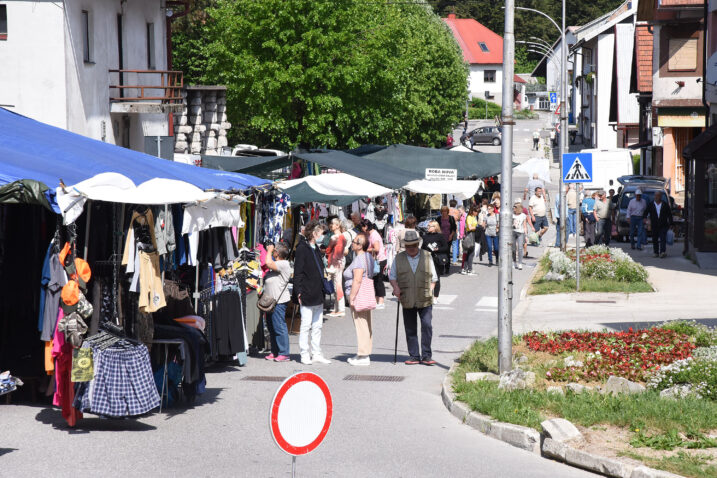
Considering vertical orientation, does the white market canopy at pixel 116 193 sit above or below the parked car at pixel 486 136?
below

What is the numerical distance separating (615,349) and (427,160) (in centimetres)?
1793

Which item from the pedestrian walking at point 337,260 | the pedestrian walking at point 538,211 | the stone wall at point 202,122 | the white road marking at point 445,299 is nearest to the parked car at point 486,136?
the stone wall at point 202,122

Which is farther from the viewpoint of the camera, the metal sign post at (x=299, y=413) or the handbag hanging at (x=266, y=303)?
the handbag hanging at (x=266, y=303)

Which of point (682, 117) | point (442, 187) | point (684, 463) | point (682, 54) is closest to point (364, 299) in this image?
point (684, 463)

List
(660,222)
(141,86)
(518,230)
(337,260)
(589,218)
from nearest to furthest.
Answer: (337,260) < (518,230) < (660,222) < (141,86) < (589,218)

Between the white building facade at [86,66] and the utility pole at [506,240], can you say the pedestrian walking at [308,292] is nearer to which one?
the utility pole at [506,240]

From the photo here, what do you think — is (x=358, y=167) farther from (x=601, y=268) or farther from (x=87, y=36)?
(x=87, y=36)

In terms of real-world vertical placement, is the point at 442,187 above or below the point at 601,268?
above

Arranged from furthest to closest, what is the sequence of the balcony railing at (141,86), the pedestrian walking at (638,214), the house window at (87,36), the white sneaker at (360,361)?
the pedestrian walking at (638,214) → the balcony railing at (141,86) → the house window at (87,36) → the white sneaker at (360,361)

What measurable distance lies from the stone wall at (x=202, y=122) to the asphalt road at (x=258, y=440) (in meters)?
29.2

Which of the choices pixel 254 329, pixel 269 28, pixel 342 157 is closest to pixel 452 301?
pixel 342 157

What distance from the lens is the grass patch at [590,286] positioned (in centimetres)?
2194

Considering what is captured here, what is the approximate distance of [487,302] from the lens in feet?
70.4

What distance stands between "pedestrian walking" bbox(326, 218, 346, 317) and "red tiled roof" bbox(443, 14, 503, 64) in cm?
9754
